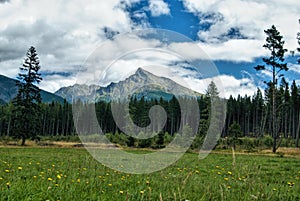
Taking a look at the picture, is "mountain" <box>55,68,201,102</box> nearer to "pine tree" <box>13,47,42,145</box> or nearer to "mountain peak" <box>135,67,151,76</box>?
"mountain peak" <box>135,67,151,76</box>

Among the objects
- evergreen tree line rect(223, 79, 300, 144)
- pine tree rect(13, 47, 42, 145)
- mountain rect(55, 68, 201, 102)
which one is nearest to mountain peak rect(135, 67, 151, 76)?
mountain rect(55, 68, 201, 102)

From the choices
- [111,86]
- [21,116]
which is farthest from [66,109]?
[111,86]

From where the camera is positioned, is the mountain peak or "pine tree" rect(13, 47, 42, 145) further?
"pine tree" rect(13, 47, 42, 145)

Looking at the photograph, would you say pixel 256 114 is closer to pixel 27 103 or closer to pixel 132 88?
pixel 27 103

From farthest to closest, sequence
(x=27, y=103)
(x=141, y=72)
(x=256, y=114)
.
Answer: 1. (x=256, y=114)
2. (x=27, y=103)
3. (x=141, y=72)

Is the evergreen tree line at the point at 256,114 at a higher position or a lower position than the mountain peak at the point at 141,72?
higher

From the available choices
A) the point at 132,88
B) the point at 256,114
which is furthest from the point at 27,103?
the point at 256,114

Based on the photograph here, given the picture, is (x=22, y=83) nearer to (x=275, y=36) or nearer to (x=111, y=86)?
(x=275, y=36)

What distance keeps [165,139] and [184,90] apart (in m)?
29.2

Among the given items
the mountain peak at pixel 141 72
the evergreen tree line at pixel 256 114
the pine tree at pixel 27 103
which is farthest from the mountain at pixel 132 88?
the evergreen tree line at pixel 256 114

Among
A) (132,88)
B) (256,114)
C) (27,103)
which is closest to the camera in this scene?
(132,88)

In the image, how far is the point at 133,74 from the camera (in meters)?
8.55

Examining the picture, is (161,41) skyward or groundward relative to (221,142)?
skyward

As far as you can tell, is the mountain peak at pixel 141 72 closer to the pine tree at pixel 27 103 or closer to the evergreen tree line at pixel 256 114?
the pine tree at pixel 27 103
